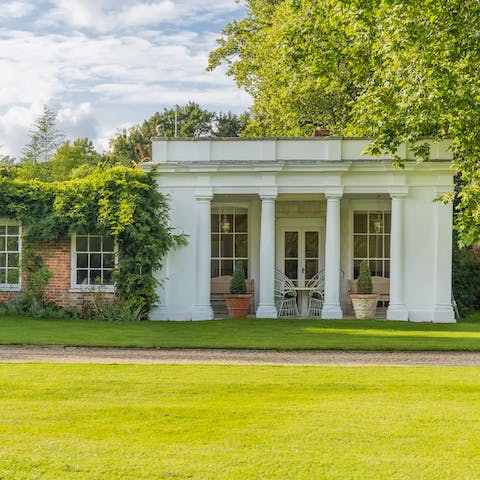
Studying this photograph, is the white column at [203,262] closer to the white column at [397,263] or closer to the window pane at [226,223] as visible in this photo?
the window pane at [226,223]

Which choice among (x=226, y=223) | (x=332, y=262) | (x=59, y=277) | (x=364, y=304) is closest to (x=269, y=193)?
(x=332, y=262)

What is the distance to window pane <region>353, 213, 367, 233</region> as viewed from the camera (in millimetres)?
21688

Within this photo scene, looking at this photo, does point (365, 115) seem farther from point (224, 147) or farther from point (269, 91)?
point (269, 91)

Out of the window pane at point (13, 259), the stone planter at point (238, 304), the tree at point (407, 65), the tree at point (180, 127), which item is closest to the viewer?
the tree at point (407, 65)

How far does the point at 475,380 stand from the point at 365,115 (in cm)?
861

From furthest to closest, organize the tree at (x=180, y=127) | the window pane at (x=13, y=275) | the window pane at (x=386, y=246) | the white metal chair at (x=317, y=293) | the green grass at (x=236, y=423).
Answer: the tree at (x=180, y=127) → the window pane at (x=386, y=246) → the white metal chair at (x=317, y=293) → the window pane at (x=13, y=275) → the green grass at (x=236, y=423)

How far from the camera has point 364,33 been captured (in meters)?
17.8

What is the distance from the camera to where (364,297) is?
19.7m

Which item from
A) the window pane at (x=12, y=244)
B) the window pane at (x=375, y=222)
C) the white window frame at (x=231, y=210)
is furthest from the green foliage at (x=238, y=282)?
the window pane at (x=12, y=244)

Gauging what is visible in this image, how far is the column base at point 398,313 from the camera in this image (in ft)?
63.1

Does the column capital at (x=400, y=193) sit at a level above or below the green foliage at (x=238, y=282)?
above

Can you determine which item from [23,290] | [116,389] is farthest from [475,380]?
[23,290]

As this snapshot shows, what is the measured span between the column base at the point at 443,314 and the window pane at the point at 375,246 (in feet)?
A: 9.48

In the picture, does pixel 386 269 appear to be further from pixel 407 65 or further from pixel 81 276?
pixel 81 276
